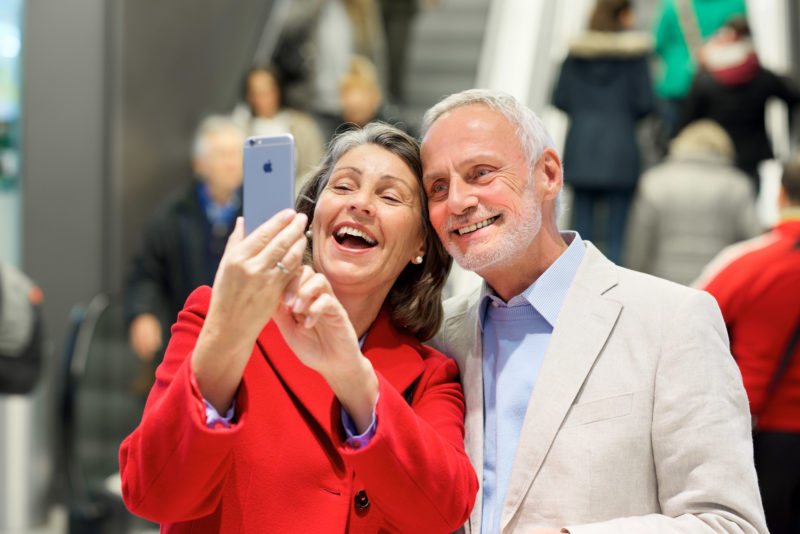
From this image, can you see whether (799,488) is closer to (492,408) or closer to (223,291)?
(492,408)

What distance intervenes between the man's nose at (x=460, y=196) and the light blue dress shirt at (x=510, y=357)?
282 mm

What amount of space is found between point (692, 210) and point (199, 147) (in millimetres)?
3493

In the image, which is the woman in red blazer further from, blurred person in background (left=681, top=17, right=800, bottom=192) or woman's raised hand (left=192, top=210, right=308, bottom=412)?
blurred person in background (left=681, top=17, right=800, bottom=192)

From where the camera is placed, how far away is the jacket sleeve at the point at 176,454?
1.95 meters

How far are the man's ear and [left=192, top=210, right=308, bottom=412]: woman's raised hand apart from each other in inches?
38.4

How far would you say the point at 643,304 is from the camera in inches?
95.7

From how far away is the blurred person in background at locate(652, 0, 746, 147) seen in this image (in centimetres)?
894

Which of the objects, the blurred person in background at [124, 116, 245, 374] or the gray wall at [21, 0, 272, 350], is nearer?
the blurred person in background at [124, 116, 245, 374]

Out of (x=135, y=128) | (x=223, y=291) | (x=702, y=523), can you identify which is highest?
(x=223, y=291)

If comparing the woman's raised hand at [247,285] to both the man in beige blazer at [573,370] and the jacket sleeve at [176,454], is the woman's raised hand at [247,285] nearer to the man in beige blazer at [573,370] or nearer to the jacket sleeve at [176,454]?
the jacket sleeve at [176,454]

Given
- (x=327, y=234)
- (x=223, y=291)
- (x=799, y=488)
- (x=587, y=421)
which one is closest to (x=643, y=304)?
(x=587, y=421)

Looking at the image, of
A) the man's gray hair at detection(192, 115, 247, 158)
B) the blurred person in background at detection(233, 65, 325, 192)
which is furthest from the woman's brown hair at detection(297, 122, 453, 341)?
the blurred person in background at detection(233, 65, 325, 192)

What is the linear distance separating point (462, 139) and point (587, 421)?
2.59 ft

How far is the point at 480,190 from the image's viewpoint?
2.53m
